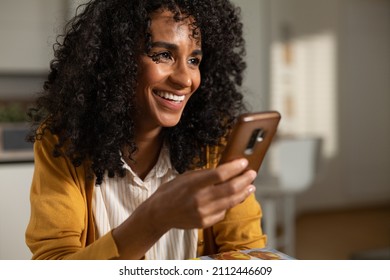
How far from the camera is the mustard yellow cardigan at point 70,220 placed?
705 millimetres

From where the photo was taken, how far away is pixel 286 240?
233 centimetres

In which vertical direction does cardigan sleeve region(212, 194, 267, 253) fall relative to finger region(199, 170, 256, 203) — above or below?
below

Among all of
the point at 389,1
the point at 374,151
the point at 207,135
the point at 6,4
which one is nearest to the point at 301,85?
the point at 374,151

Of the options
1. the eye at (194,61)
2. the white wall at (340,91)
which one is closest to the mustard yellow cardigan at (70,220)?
the eye at (194,61)

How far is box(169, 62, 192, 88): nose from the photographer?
0.73 m

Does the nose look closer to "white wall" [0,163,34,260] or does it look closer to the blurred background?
"white wall" [0,163,34,260]

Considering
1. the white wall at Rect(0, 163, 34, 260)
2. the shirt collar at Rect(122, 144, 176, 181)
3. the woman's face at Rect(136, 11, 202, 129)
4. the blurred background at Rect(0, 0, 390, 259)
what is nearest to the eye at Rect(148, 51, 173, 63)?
the woman's face at Rect(136, 11, 202, 129)

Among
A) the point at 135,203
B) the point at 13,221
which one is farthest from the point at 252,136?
the point at 13,221

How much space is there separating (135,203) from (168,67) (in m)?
0.21

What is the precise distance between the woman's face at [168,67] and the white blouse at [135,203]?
0.10 metres

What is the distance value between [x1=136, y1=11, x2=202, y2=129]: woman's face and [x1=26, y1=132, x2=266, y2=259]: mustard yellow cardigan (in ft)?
0.45

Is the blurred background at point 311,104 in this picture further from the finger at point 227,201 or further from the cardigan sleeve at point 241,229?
the finger at point 227,201
